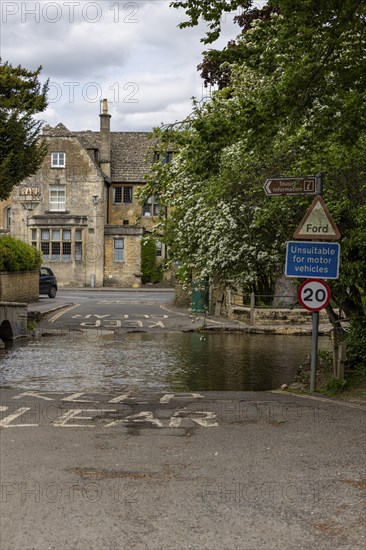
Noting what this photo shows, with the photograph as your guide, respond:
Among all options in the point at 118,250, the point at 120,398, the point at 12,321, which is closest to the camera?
the point at 120,398

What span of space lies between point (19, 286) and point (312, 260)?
24.1 m

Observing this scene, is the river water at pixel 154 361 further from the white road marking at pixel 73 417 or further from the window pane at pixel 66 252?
the window pane at pixel 66 252

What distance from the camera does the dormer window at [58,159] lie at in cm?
5666

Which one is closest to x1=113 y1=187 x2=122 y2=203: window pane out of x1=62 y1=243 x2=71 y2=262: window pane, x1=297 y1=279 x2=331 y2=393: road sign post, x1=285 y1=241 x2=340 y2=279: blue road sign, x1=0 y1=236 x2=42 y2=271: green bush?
x1=62 y1=243 x2=71 y2=262: window pane

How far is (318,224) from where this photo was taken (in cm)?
1036

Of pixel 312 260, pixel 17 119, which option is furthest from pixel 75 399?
pixel 17 119

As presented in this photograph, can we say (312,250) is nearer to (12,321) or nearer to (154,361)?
(154,361)

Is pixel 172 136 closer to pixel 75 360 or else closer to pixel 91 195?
pixel 75 360

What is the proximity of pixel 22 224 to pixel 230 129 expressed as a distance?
160 ft

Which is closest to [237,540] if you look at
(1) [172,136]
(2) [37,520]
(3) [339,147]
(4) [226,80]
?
(2) [37,520]

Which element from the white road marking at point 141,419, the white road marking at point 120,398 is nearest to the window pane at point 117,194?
the white road marking at point 120,398

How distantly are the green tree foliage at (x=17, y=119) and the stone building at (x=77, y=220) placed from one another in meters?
32.3

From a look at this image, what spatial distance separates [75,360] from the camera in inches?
647

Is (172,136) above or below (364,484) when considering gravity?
above
